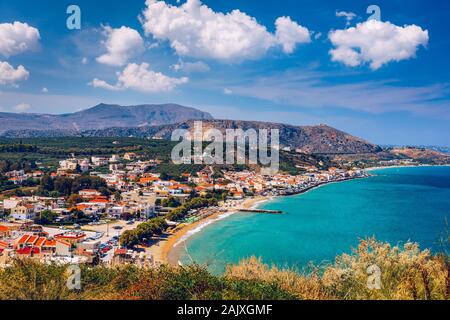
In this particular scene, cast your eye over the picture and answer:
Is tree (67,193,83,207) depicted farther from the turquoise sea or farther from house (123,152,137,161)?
house (123,152,137,161)

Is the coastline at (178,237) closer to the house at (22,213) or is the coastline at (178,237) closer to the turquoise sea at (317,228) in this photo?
the turquoise sea at (317,228)

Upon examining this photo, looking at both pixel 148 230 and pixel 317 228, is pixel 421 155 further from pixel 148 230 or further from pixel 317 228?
pixel 148 230

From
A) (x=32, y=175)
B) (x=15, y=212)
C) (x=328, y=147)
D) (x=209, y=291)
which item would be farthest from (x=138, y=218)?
(x=328, y=147)

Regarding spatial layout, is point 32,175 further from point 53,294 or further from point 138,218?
point 53,294

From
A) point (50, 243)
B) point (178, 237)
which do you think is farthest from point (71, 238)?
point (178, 237)

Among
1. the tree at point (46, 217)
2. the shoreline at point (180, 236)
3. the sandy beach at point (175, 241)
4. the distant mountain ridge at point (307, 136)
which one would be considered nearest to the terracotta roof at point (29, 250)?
the sandy beach at point (175, 241)
